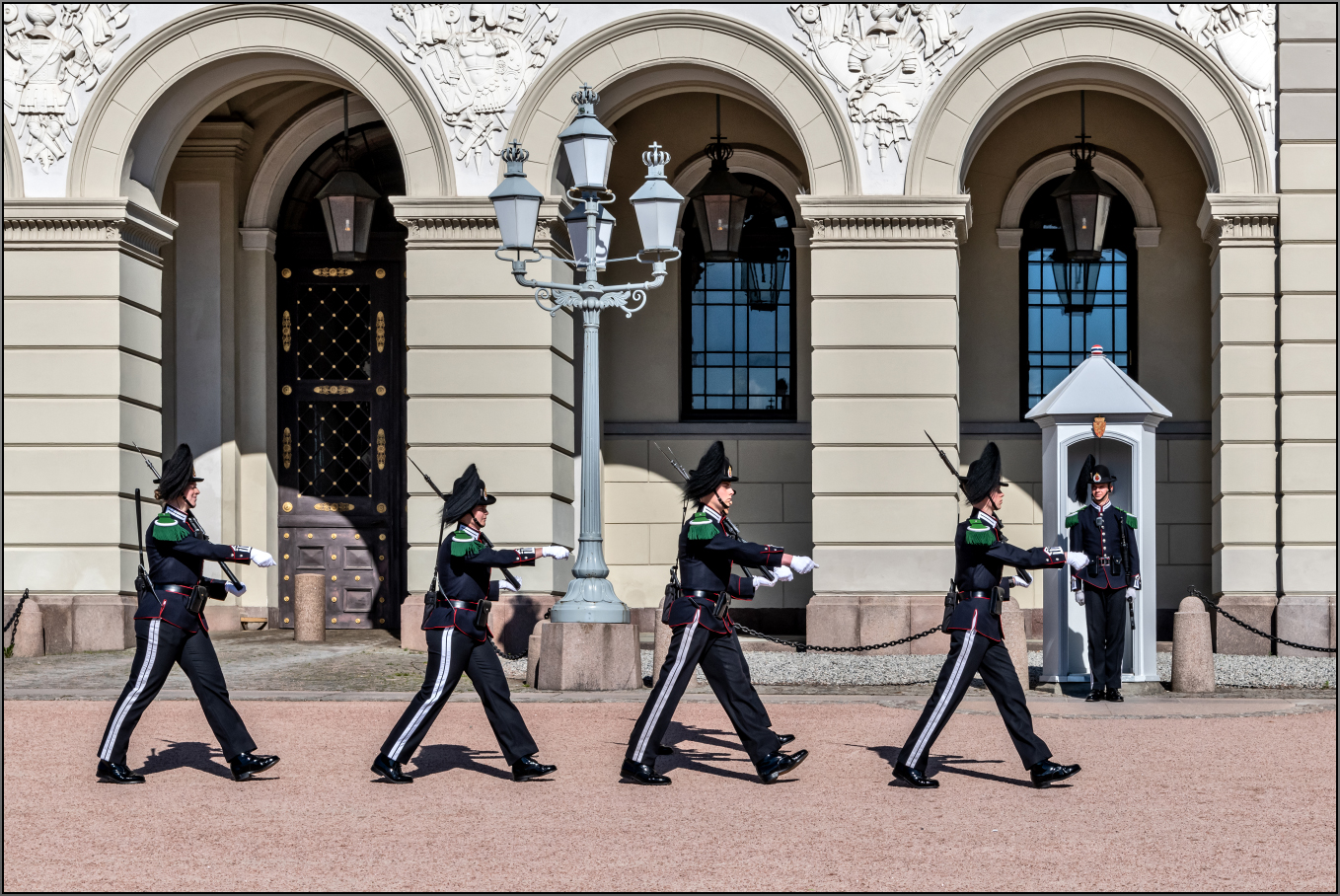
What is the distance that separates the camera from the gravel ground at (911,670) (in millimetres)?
13414

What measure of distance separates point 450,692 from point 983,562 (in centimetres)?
278

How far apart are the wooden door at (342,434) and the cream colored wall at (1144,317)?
6.10 m

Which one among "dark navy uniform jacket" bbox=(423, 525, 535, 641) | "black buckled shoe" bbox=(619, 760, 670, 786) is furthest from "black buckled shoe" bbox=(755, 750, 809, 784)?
"dark navy uniform jacket" bbox=(423, 525, 535, 641)

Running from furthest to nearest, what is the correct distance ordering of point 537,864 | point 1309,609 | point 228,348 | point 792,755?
point 228,348 < point 1309,609 < point 792,755 < point 537,864

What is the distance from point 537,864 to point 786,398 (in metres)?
11.9

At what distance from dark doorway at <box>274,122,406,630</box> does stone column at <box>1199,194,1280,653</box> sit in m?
8.32

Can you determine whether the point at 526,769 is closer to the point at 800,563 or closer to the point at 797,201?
the point at 800,563

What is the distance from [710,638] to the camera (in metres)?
8.72

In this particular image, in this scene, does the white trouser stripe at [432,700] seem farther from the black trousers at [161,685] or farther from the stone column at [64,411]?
the stone column at [64,411]

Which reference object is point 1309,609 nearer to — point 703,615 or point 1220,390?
point 1220,390

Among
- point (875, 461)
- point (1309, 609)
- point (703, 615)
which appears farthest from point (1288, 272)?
point (703, 615)

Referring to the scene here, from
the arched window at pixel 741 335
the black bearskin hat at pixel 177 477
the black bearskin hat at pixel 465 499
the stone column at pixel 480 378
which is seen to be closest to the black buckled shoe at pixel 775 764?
the black bearskin hat at pixel 465 499

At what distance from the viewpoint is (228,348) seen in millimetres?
17812

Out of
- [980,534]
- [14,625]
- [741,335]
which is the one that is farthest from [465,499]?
[741,335]
